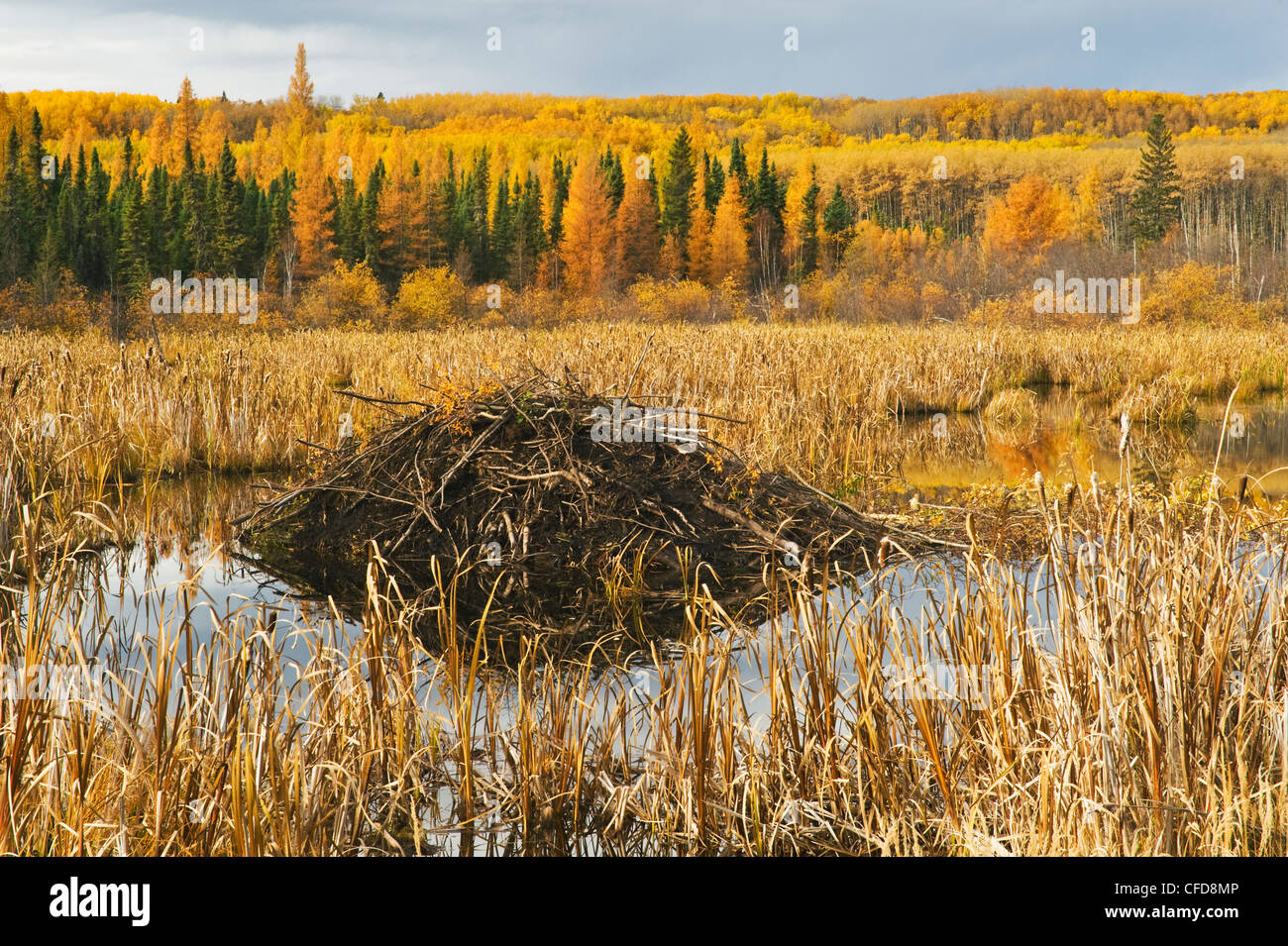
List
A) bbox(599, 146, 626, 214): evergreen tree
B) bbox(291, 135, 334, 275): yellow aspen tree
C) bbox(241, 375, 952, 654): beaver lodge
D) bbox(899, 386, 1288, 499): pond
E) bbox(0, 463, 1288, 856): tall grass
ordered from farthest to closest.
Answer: bbox(599, 146, 626, 214): evergreen tree, bbox(291, 135, 334, 275): yellow aspen tree, bbox(899, 386, 1288, 499): pond, bbox(241, 375, 952, 654): beaver lodge, bbox(0, 463, 1288, 856): tall grass

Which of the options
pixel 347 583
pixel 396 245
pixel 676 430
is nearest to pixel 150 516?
pixel 347 583

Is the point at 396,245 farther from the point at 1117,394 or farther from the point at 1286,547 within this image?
the point at 1286,547

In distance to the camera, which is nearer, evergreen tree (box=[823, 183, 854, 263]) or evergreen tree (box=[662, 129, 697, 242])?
evergreen tree (box=[662, 129, 697, 242])

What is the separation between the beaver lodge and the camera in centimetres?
480

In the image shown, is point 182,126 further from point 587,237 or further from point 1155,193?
point 1155,193

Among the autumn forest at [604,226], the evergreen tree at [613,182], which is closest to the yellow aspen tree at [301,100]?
the autumn forest at [604,226]

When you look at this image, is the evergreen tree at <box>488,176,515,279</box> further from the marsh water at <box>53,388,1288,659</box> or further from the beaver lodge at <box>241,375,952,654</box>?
the beaver lodge at <box>241,375,952,654</box>

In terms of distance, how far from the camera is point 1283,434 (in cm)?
1061

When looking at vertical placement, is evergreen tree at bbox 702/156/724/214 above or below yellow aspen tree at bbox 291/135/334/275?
above

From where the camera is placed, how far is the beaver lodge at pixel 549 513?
4.80m

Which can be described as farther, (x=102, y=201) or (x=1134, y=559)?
(x=102, y=201)

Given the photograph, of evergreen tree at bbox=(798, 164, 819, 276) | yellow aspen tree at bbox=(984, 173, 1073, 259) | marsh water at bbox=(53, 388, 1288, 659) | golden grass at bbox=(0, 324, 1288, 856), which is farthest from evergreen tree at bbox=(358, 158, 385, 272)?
golden grass at bbox=(0, 324, 1288, 856)

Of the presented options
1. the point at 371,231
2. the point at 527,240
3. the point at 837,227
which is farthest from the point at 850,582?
the point at 837,227
